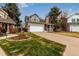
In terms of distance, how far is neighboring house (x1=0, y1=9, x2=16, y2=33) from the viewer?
544cm

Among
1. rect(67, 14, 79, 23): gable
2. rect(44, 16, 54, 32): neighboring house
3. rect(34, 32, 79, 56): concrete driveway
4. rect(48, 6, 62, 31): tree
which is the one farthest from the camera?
rect(44, 16, 54, 32): neighboring house

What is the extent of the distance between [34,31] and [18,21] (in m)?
0.36

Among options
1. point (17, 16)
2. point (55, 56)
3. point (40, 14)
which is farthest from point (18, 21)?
point (55, 56)

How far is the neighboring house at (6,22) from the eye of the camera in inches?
214

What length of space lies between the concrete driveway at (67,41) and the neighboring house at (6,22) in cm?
53

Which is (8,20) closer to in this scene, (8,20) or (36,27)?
(8,20)

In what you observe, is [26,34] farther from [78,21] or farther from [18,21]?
[78,21]

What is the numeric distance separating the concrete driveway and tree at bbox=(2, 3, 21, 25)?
1.65 ft

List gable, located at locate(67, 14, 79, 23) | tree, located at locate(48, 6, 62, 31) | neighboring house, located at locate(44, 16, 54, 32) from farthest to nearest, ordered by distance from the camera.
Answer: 1. neighboring house, located at locate(44, 16, 54, 32)
2. gable, located at locate(67, 14, 79, 23)
3. tree, located at locate(48, 6, 62, 31)

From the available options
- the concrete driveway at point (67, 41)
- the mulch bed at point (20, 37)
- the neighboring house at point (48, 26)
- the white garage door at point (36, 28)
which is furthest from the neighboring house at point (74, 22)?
the mulch bed at point (20, 37)

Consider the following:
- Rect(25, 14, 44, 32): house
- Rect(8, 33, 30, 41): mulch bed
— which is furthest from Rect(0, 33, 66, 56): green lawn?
Rect(25, 14, 44, 32): house

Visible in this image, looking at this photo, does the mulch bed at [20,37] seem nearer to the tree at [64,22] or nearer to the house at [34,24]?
the house at [34,24]

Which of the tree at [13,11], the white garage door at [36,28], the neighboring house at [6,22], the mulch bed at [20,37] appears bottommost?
the mulch bed at [20,37]

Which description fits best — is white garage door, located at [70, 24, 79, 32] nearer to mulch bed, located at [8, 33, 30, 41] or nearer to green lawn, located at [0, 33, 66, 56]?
green lawn, located at [0, 33, 66, 56]
